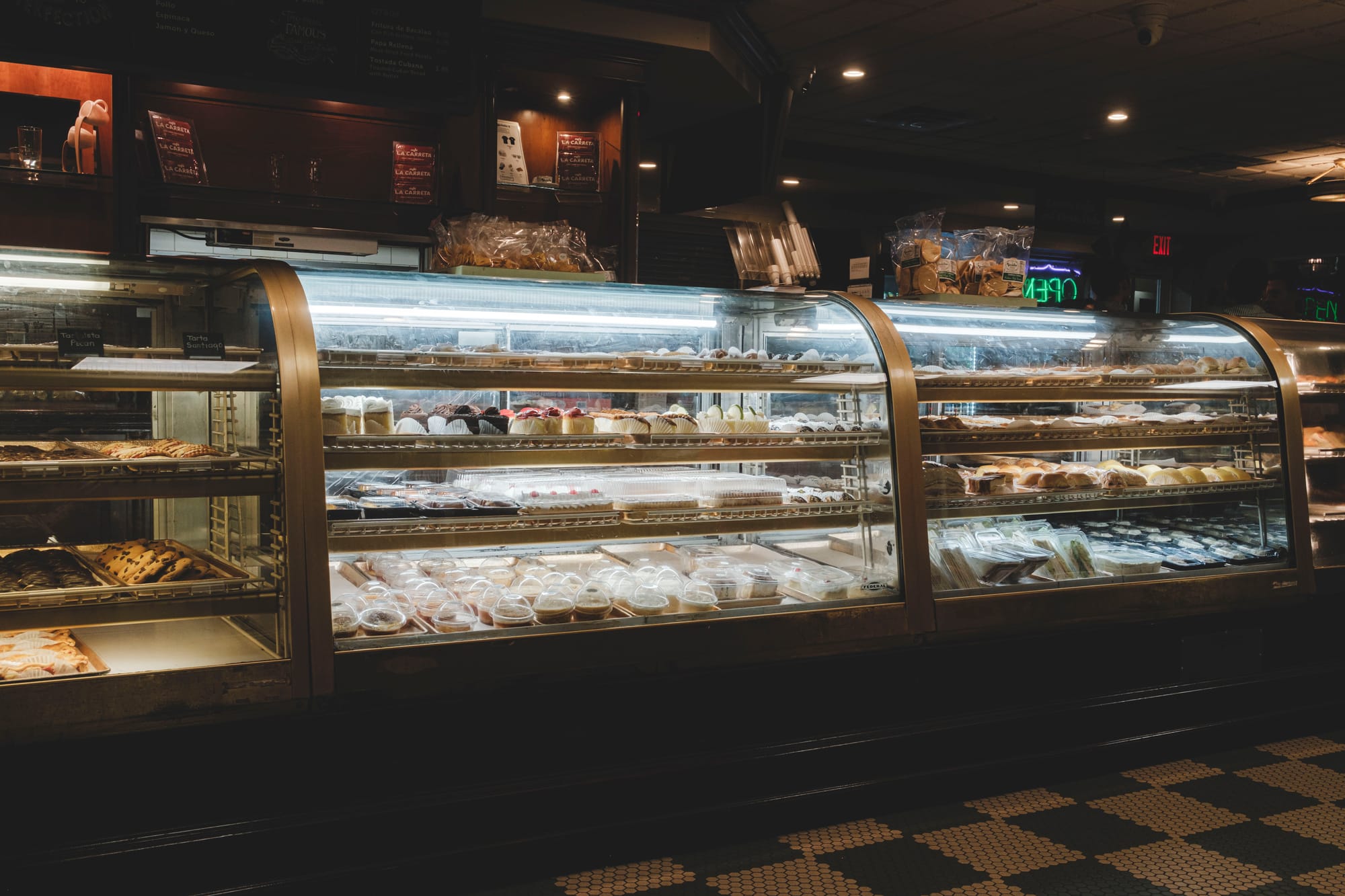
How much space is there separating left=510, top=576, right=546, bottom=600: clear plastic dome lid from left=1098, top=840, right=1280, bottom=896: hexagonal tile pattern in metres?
2.12

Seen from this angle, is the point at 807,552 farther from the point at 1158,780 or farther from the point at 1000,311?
the point at 1158,780

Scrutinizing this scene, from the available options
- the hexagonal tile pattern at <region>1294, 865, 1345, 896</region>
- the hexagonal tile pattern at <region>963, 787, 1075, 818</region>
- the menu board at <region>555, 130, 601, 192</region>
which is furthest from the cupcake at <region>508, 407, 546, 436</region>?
the hexagonal tile pattern at <region>1294, 865, 1345, 896</region>

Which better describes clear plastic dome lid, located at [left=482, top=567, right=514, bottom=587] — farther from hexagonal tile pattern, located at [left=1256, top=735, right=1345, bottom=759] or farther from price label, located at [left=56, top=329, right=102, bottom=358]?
hexagonal tile pattern, located at [left=1256, top=735, right=1345, bottom=759]

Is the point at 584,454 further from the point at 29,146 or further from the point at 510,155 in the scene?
the point at 29,146

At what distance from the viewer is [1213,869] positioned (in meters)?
3.29

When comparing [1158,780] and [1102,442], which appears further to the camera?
[1102,442]

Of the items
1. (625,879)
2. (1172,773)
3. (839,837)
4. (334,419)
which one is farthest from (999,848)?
(334,419)

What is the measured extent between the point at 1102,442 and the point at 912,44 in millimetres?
3591

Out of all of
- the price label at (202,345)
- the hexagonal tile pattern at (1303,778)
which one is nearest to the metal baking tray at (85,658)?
the price label at (202,345)

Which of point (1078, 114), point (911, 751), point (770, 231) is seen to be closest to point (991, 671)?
point (911, 751)

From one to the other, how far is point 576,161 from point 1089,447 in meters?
2.78

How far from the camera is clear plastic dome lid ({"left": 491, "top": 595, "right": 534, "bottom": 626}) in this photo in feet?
10.5

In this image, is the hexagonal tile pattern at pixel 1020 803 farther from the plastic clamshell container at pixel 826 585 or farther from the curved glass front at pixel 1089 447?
the plastic clamshell container at pixel 826 585

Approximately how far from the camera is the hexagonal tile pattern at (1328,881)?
3.18 m
